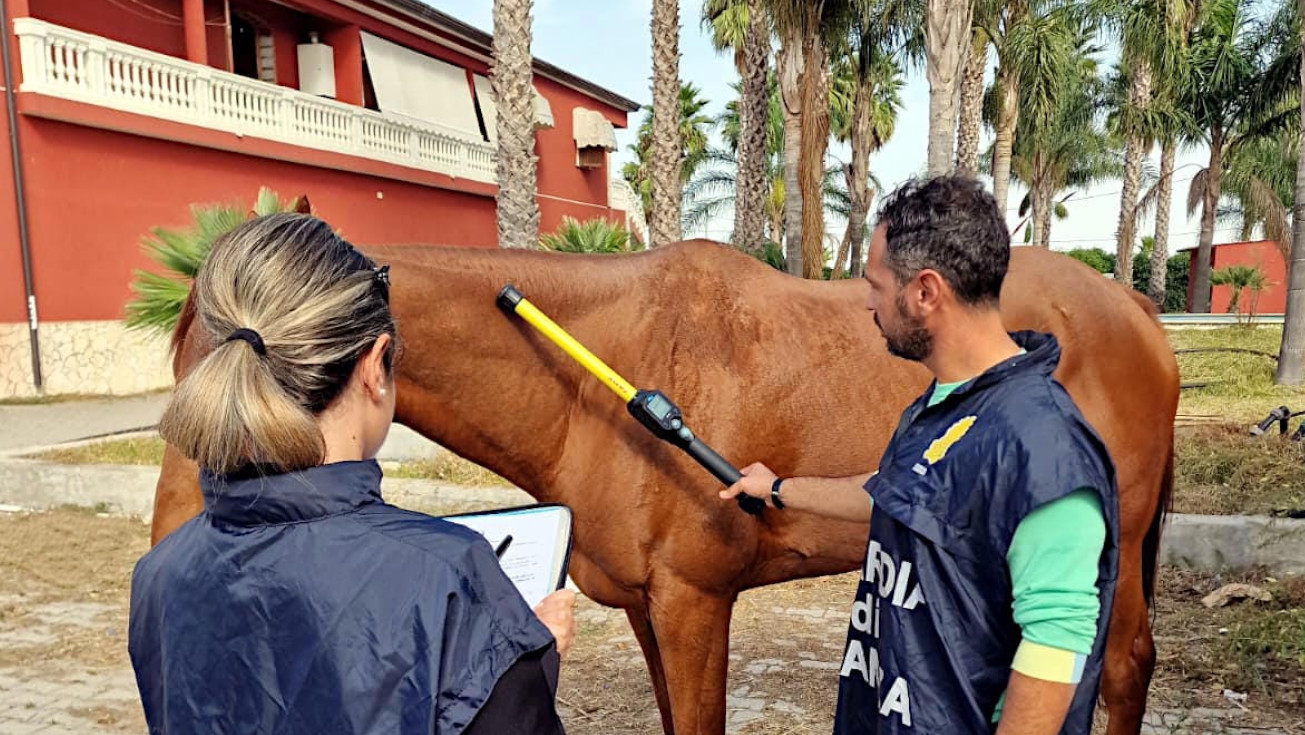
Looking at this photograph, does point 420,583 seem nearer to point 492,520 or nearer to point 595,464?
point 492,520

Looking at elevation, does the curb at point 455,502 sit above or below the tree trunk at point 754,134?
below

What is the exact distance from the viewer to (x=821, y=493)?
2064 millimetres

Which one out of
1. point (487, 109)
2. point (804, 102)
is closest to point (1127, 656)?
point (804, 102)

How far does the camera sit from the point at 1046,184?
38.6 meters

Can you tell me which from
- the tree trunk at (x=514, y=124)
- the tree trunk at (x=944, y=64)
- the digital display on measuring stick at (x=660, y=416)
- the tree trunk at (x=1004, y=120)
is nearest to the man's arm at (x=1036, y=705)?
the digital display on measuring stick at (x=660, y=416)

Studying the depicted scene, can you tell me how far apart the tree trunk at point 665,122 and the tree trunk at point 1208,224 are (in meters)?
21.8

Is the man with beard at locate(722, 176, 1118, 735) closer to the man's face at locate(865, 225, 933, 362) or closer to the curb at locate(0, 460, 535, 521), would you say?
the man's face at locate(865, 225, 933, 362)

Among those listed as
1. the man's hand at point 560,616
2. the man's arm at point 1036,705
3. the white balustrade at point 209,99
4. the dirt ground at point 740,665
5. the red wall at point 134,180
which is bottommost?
the dirt ground at point 740,665

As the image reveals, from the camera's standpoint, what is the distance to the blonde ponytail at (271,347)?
3.25ft

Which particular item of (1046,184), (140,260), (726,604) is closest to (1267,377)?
(726,604)

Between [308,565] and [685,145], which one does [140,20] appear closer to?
[308,565]

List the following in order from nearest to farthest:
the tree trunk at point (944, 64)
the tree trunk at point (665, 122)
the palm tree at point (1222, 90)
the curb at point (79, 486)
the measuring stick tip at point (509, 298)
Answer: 1. the measuring stick tip at point (509, 298)
2. the curb at point (79, 486)
3. the tree trunk at point (944, 64)
4. the tree trunk at point (665, 122)
5. the palm tree at point (1222, 90)

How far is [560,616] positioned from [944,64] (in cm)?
1008

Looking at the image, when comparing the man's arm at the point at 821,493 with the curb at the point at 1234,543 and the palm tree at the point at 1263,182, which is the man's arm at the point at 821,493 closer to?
the curb at the point at 1234,543
